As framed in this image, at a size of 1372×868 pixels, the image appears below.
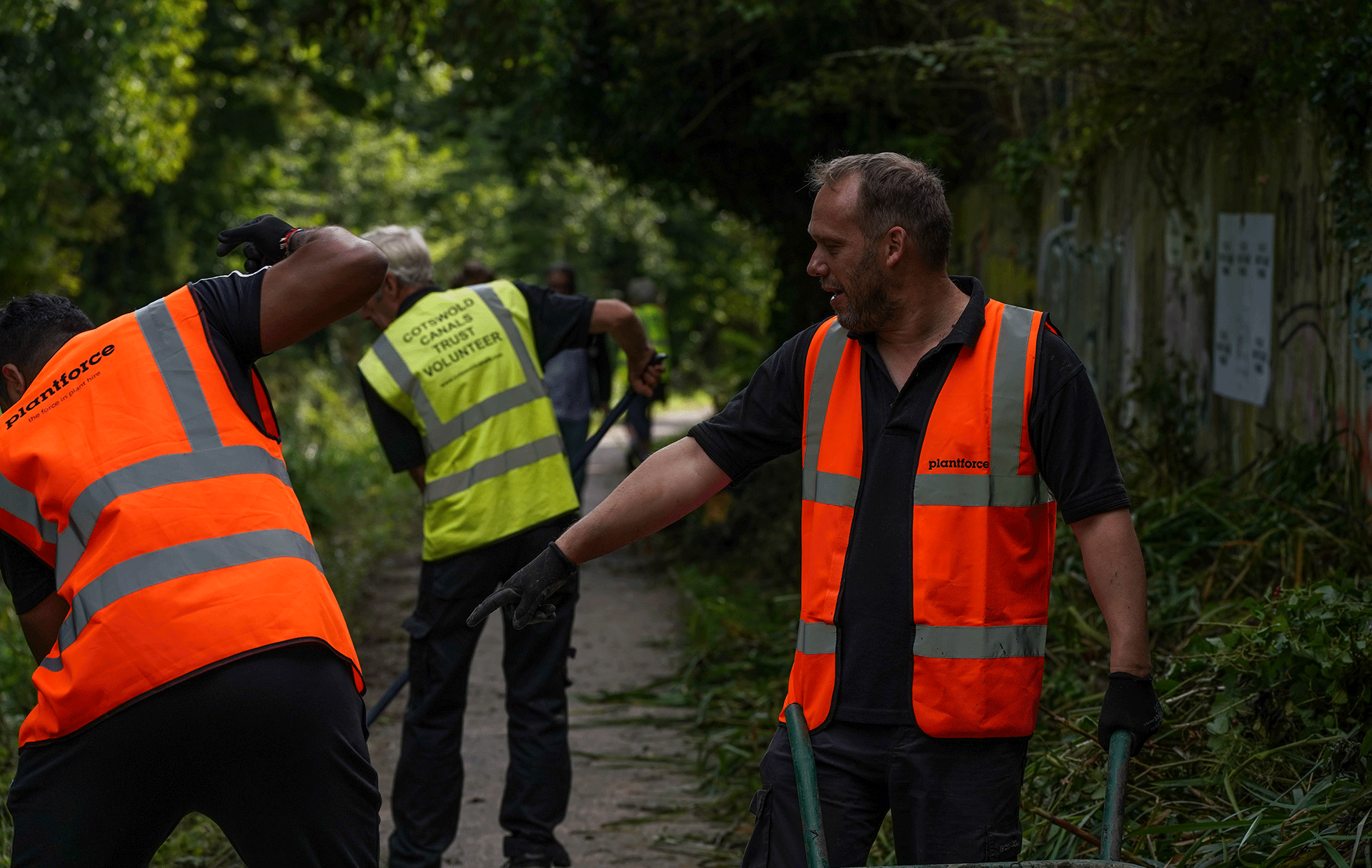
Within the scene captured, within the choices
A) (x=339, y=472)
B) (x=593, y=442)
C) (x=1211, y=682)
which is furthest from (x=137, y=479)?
(x=339, y=472)

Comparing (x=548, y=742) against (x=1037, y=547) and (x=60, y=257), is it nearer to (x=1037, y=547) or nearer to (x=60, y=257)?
(x=1037, y=547)

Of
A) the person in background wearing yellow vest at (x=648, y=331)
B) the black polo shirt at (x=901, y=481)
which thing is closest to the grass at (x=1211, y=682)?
the black polo shirt at (x=901, y=481)

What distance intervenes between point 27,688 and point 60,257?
8.01m

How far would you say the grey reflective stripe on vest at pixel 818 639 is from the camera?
2664 millimetres

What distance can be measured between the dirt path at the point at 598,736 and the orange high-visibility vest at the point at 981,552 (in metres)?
2.45

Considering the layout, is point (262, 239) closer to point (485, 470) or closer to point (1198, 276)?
point (485, 470)

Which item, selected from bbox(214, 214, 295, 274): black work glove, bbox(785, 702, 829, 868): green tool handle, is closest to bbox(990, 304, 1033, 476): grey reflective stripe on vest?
bbox(785, 702, 829, 868): green tool handle

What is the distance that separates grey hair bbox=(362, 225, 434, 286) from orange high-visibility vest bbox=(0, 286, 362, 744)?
206 cm

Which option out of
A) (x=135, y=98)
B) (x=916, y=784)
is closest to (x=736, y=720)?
(x=916, y=784)

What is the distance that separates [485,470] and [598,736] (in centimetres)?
216

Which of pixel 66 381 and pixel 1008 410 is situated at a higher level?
pixel 66 381

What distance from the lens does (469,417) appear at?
14.9 feet

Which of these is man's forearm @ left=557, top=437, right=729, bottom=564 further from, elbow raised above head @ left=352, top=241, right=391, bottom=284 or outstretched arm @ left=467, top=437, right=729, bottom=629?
elbow raised above head @ left=352, top=241, right=391, bottom=284

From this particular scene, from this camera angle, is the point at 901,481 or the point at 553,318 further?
the point at 553,318
